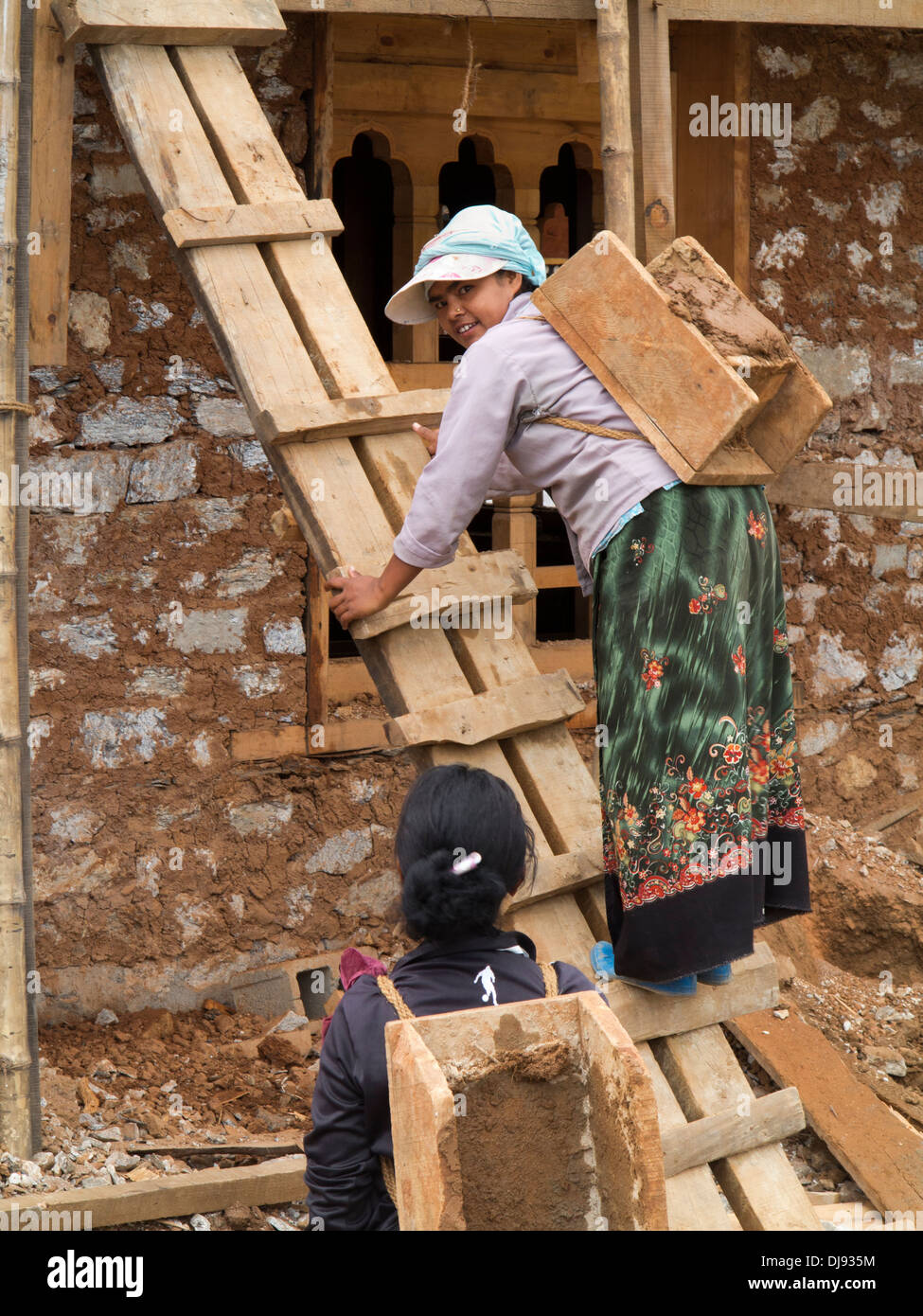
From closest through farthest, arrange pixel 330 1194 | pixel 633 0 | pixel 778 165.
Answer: pixel 330 1194, pixel 633 0, pixel 778 165

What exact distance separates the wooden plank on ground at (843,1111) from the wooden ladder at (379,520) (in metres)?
1.09

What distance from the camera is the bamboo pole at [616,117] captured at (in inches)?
155

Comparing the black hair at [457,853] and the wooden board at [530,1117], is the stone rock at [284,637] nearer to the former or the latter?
the black hair at [457,853]

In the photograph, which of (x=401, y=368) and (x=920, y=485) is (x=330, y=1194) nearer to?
(x=920, y=485)

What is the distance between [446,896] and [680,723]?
2.95 ft

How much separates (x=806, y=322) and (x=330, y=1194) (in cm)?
446

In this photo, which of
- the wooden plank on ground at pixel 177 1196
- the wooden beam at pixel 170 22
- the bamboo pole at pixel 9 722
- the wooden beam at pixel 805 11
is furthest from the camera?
the wooden beam at pixel 805 11

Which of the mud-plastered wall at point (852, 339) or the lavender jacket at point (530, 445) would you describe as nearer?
the lavender jacket at point (530, 445)

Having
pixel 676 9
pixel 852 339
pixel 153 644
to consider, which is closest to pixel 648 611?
pixel 676 9

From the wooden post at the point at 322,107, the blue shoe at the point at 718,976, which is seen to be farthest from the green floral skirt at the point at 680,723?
the wooden post at the point at 322,107

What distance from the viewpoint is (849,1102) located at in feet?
13.4

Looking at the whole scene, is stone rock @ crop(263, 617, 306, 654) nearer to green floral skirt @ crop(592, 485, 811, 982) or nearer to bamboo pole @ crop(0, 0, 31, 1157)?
bamboo pole @ crop(0, 0, 31, 1157)

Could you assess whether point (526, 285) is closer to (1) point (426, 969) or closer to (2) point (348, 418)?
(2) point (348, 418)
